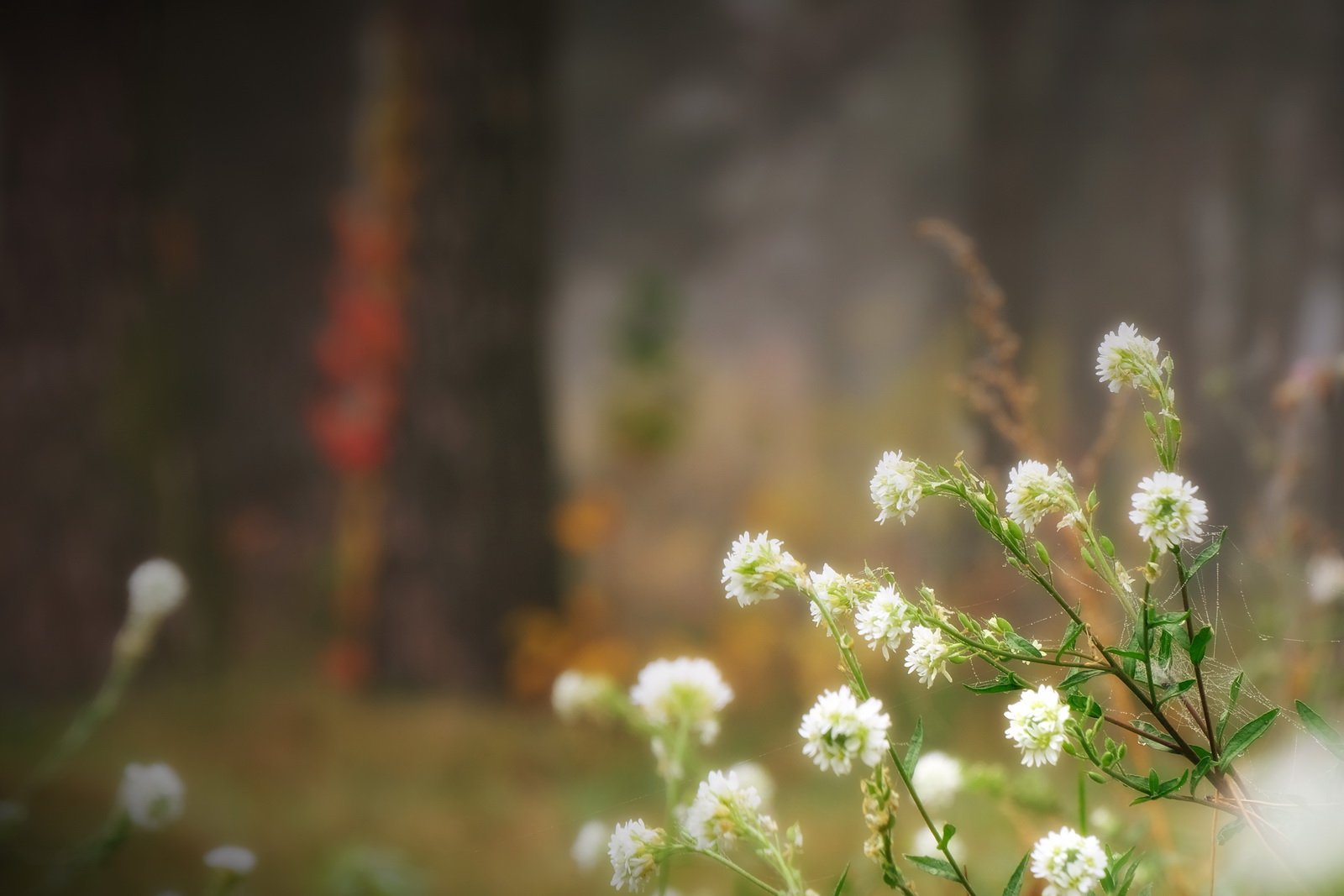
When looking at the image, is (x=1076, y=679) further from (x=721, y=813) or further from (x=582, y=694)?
(x=582, y=694)

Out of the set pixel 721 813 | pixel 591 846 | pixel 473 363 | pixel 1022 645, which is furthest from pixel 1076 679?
pixel 473 363

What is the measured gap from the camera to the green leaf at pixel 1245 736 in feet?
0.91

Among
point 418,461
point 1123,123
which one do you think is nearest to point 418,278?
point 418,461

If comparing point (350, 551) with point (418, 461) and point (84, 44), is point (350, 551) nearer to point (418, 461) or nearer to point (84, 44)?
point (418, 461)

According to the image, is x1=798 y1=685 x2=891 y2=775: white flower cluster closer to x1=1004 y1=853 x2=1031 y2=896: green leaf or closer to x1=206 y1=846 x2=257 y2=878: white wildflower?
x1=1004 y1=853 x2=1031 y2=896: green leaf

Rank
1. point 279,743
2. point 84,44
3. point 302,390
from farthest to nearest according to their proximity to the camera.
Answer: point 302,390
point 84,44
point 279,743

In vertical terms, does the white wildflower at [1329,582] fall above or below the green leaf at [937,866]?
above

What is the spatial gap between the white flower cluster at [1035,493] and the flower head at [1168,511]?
23 mm

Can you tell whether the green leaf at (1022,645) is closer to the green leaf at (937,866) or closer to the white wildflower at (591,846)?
the green leaf at (937,866)

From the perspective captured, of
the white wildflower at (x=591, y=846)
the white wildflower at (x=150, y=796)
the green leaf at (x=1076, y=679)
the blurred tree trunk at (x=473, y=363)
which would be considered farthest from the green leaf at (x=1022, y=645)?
the blurred tree trunk at (x=473, y=363)

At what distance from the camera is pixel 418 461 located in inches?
60.6

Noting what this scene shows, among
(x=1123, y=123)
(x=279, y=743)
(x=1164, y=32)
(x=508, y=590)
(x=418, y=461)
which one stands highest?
(x=1164, y=32)

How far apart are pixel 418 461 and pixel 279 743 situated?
48 centimetres

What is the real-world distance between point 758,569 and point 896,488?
0.05m
